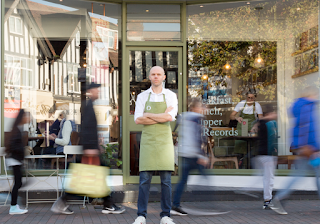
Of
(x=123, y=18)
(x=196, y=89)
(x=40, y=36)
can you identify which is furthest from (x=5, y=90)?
(x=196, y=89)

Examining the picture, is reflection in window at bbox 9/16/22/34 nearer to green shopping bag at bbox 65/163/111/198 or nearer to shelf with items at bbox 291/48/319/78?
green shopping bag at bbox 65/163/111/198

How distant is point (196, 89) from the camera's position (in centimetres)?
731

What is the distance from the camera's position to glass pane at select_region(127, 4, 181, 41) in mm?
7020

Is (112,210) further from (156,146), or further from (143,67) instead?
(143,67)

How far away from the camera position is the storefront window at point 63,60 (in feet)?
23.2

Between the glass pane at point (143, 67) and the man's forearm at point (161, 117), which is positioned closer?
the man's forearm at point (161, 117)

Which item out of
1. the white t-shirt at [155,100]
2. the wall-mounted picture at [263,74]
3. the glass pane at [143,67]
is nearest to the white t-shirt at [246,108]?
the wall-mounted picture at [263,74]

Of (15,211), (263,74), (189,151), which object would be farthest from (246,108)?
(15,211)

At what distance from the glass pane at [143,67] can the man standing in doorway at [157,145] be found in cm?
256

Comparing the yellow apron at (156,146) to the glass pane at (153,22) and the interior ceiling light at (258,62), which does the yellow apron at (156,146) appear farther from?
the interior ceiling light at (258,62)

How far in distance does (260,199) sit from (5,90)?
5048 millimetres

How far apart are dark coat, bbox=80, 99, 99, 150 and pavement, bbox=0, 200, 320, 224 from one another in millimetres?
1074

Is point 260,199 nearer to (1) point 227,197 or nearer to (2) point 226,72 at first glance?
(1) point 227,197

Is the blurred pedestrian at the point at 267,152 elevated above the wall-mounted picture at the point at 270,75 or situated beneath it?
situated beneath
